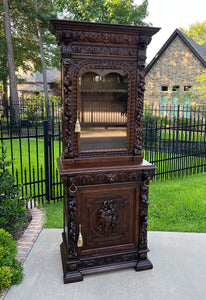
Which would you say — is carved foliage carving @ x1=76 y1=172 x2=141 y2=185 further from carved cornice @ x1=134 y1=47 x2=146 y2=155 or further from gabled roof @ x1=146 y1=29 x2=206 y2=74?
gabled roof @ x1=146 y1=29 x2=206 y2=74

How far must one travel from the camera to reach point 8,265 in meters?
2.92

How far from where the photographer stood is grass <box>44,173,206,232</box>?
439 cm

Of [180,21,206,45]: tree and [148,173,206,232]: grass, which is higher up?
[180,21,206,45]: tree

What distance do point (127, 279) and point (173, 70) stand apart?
650 inches

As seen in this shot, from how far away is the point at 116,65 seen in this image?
2.91 meters

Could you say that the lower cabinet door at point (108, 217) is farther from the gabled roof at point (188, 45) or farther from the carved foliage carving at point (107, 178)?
the gabled roof at point (188, 45)

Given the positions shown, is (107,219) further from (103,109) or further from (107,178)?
(103,109)

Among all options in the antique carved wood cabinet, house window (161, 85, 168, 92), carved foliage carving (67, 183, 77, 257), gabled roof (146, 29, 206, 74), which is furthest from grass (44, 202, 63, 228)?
house window (161, 85, 168, 92)

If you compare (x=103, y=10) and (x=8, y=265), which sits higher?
(x=103, y=10)

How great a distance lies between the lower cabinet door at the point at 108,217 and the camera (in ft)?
10.1

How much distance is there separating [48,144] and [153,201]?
2.58 m

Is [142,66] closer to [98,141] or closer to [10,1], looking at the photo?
[98,141]

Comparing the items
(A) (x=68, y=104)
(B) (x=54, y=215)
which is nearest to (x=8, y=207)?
(B) (x=54, y=215)

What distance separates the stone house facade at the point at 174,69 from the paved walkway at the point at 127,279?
1367cm
